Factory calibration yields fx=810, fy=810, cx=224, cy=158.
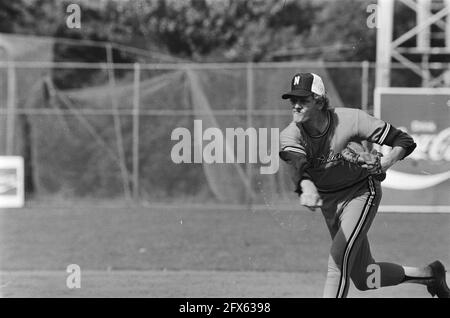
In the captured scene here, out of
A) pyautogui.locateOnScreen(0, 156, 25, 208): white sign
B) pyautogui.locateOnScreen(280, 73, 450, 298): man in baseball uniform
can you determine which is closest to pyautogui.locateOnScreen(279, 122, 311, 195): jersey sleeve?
pyautogui.locateOnScreen(280, 73, 450, 298): man in baseball uniform

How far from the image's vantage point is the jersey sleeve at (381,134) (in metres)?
5.67

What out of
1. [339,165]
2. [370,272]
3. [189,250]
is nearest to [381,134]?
[339,165]

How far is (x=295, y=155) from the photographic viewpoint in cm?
554

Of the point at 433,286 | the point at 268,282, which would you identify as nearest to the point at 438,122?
A: the point at 268,282

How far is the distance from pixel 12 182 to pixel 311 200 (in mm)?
10795

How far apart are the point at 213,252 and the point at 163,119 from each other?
225 inches

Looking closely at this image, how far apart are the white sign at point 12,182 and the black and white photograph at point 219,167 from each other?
0.04 m

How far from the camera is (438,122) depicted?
44.4 feet

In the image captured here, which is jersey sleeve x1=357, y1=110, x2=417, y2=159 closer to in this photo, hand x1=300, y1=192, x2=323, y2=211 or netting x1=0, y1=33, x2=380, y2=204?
hand x1=300, y1=192, x2=323, y2=211

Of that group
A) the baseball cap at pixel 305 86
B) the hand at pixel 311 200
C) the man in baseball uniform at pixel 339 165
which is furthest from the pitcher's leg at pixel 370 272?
the baseball cap at pixel 305 86

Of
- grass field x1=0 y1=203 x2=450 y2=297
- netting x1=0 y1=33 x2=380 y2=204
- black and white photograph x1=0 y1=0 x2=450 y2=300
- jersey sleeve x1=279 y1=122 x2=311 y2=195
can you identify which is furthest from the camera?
netting x1=0 y1=33 x2=380 y2=204

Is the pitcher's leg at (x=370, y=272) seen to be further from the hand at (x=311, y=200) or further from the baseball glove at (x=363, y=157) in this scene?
the hand at (x=311, y=200)

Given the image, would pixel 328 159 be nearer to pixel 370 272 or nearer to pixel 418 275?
A: pixel 370 272

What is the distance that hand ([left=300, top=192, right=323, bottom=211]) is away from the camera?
5090mm
